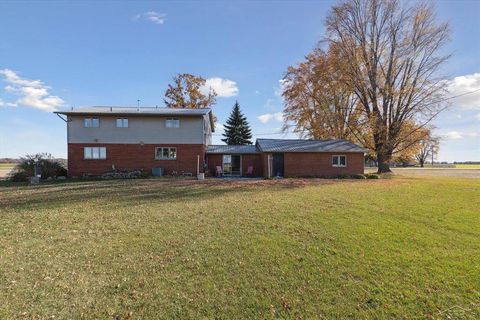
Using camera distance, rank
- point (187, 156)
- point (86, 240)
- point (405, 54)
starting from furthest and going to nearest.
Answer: point (405, 54) < point (187, 156) < point (86, 240)

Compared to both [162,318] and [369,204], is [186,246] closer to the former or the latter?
[162,318]

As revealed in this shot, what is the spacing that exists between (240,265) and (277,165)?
70.5 ft

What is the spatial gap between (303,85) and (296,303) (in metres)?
34.2

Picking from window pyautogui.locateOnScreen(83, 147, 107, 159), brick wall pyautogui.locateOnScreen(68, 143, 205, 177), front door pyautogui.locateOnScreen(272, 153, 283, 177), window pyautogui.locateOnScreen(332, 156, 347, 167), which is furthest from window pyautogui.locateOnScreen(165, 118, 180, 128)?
window pyautogui.locateOnScreen(332, 156, 347, 167)

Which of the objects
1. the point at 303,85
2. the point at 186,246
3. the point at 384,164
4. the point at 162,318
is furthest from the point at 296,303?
the point at 303,85

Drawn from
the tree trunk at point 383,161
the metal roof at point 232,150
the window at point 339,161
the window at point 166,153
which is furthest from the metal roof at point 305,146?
the window at point 166,153

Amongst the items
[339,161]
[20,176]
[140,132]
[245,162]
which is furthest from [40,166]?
[339,161]

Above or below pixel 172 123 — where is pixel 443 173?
below

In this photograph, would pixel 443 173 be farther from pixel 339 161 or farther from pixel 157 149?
pixel 157 149

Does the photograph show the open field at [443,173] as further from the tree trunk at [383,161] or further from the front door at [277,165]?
the front door at [277,165]

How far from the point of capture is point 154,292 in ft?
13.9

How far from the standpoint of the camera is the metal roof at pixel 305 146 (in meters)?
26.1

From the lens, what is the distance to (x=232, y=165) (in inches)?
1120

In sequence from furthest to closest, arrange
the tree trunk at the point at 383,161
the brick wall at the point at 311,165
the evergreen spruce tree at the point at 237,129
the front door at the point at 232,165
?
the evergreen spruce tree at the point at 237,129, the tree trunk at the point at 383,161, the front door at the point at 232,165, the brick wall at the point at 311,165
